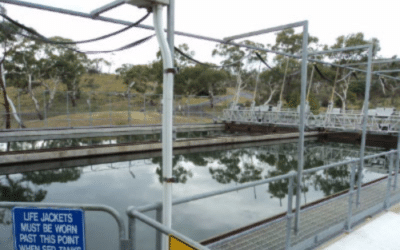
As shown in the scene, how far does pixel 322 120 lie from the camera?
18016 mm

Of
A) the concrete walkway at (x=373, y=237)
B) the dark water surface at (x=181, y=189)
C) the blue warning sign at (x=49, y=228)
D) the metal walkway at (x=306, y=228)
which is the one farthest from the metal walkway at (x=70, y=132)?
the blue warning sign at (x=49, y=228)

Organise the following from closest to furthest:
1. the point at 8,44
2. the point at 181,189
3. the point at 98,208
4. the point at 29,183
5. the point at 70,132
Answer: the point at 98,208 → the point at 181,189 → the point at 29,183 → the point at 70,132 → the point at 8,44

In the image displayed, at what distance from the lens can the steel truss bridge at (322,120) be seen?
51.0 ft

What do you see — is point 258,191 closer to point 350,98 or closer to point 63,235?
point 63,235

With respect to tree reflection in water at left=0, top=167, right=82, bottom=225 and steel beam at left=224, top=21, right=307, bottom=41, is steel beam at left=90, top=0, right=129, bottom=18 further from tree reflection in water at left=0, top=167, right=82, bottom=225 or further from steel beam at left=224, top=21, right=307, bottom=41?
tree reflection in water at left=0, top=167, right=82, bottom=225

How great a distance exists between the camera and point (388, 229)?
357cm

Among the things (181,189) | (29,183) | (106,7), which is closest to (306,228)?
(106,7)

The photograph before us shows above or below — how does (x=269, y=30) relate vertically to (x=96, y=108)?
above

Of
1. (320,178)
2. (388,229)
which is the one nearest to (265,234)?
(388,229)

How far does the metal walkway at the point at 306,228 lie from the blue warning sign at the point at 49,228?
1253 millimetres

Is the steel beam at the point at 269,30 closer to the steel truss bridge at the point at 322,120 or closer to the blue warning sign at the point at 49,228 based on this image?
the blue warning sign at the point at 49,228

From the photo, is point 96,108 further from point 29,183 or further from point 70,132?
point 29,183

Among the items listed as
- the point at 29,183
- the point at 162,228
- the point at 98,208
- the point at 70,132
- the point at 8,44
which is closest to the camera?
the point at 162,228

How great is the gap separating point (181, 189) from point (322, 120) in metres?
14.1
